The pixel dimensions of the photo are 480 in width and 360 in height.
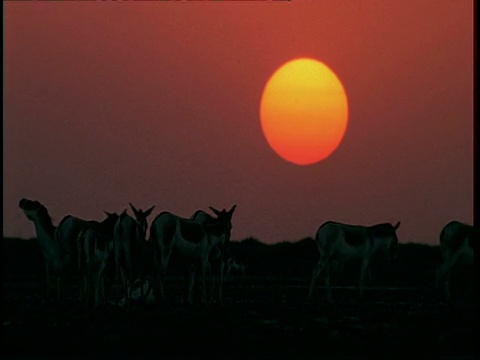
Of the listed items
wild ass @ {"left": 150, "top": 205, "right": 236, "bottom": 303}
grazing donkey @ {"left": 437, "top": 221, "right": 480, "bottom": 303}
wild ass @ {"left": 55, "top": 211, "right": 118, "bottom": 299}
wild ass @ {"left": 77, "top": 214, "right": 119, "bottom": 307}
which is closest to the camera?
wild ass @ {"left": 77, "top": 214, "right": 119, "bottom": 307}

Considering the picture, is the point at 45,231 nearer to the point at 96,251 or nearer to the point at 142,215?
the point at 96,251

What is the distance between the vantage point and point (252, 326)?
1923cm

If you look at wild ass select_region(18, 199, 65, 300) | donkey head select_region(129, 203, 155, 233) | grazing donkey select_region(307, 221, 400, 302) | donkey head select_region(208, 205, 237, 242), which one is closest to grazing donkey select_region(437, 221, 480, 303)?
grazing donkey select_region(307, 221, 400, 302)

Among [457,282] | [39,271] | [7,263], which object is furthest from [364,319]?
[7,263]

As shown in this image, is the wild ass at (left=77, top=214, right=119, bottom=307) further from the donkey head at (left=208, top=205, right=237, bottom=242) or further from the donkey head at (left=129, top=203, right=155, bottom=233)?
the donkey head at (left=208, top=205, right=237, bottom=242)

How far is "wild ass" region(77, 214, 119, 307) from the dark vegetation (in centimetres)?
64

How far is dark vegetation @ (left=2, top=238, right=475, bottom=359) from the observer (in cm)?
1537

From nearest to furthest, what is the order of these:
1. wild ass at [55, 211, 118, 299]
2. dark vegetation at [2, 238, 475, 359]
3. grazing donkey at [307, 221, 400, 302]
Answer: dark vegetation at [2, 238, 475, 359], wild ass at [55, 211, 118, 299], grazing donkey at [307, 221, 400, 302]

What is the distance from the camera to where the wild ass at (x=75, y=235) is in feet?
80.1

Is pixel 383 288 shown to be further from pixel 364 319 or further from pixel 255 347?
pixel 255 347

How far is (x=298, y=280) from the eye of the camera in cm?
3941

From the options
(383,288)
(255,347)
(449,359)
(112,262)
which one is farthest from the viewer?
(383,288)

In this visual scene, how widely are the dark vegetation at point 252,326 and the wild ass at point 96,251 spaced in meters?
0.64

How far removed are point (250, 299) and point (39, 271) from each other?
1626cm
